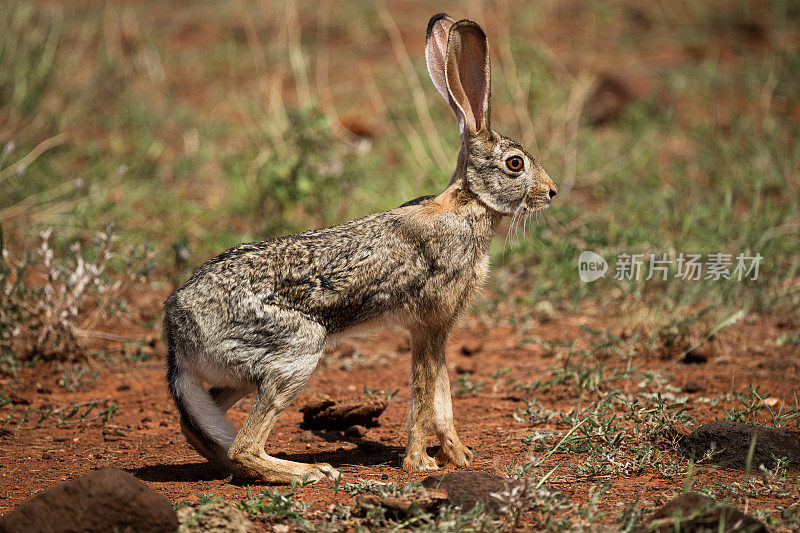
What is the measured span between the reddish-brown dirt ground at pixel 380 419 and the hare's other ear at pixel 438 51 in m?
1.91

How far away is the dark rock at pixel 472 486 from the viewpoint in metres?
3.44

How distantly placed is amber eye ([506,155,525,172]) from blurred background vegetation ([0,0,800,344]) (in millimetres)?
1424

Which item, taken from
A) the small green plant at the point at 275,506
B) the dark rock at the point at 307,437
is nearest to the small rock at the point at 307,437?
the dark rock at the point at 307,437

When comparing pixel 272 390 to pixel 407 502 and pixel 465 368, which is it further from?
pixel 465 368

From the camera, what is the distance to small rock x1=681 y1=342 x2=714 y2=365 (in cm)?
570

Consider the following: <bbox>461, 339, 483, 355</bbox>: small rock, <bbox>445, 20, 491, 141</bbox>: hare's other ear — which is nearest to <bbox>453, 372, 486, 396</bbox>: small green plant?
<bbox>461, 339, 483, 355</bbox>: small rock

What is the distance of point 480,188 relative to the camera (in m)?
4.57

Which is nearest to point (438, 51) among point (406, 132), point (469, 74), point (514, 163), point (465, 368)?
point (469, 74)

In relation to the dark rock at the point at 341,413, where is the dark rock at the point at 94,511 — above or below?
above

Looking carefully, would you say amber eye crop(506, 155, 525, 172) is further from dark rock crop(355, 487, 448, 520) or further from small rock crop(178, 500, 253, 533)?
small rock crop(178, 500, 253, 533)

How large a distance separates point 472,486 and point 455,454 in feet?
2.85

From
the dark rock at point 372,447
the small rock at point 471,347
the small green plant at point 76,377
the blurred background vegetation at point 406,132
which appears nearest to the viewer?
the dark rock at point 372,447

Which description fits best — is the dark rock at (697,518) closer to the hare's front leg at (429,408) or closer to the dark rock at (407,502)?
the dark rock at (407,502)

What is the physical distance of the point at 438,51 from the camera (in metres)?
4.70
